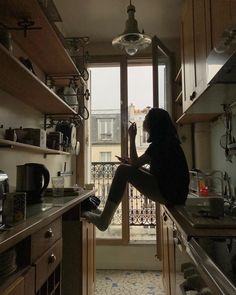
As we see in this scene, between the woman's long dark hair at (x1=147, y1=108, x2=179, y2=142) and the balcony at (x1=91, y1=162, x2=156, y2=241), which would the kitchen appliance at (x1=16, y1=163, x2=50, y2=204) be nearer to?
the woman's long dark hair at (x1=147, y1=108, x2=179, y2=142)

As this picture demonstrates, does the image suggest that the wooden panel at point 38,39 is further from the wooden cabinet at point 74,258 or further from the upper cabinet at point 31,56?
the wooden cabinet at point 74,258

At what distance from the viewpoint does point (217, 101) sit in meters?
1.96

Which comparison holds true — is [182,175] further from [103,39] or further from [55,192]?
[103,39]

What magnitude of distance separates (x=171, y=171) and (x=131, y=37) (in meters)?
1.07

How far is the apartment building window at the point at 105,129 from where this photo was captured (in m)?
3.39

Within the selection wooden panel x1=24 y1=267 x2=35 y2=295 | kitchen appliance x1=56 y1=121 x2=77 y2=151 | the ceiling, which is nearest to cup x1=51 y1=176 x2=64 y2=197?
kitchen appliance x1=56 y1=121 x2=77 y2=151

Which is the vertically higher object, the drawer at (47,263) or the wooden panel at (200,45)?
the wooden panel at (200,45)

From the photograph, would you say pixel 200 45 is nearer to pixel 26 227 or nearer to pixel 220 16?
pixel 220 16

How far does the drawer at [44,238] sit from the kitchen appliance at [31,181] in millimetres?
310

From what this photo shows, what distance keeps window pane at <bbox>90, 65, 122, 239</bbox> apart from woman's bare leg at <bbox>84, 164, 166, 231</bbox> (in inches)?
51.4

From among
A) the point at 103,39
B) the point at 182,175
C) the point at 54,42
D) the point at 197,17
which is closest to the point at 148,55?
the point at 103,39

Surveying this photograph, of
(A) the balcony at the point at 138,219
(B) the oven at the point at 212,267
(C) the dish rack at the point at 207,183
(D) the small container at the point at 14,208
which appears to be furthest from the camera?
(A) the balcony at the point at 138,219

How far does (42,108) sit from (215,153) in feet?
5.22

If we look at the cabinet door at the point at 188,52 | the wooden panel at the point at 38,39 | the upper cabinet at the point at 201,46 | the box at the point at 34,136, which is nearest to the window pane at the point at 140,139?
the upper cabinet at the point at 201,46
